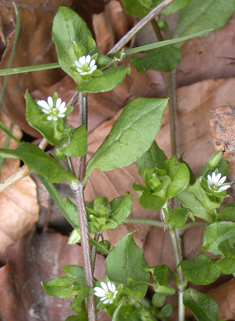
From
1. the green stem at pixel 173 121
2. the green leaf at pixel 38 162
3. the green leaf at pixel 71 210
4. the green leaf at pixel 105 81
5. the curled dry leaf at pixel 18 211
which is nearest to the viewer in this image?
the green leaf at pixel 38 162

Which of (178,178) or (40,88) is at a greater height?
(40,88)

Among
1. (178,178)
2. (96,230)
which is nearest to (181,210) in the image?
(178,178)

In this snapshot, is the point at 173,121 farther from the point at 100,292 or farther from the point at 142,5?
the point at 100,292

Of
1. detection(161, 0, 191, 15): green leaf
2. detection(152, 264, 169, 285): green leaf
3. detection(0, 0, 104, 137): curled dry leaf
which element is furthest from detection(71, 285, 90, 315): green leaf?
detection(161, 0, 191, 15): green leaf

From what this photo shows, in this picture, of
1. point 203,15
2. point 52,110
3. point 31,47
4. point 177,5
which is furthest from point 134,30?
point 31,47

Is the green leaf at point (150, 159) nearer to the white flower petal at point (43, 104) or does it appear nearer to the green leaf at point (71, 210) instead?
the green leaf at point (71, 210)

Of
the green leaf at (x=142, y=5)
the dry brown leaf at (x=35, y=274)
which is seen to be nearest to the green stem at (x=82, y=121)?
the green leaf at (x=142, y=5)

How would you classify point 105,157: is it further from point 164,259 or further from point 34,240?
point 34,240
